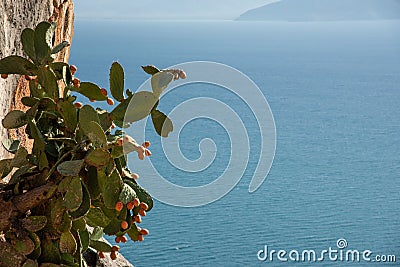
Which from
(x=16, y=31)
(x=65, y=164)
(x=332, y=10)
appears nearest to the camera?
(x=65, y=164)

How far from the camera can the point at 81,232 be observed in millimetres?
884

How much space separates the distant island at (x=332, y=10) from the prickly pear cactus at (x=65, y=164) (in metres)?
8.89

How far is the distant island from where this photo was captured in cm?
1028

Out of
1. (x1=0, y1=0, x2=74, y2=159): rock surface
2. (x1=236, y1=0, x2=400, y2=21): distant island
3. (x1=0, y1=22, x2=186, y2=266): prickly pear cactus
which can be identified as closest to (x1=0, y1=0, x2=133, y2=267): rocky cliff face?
(x1=0, y1=0, x2=74, y2=159): rock surface

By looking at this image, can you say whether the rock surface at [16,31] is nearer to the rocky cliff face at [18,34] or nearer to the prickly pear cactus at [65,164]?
the rocky cliff face at [18,34]

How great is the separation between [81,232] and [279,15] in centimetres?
1174

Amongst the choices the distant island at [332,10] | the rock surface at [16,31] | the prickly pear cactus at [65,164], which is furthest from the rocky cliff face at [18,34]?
the distant island at [332,10]

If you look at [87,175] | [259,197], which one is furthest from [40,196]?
[259,197]

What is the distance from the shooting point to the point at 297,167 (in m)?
4.18

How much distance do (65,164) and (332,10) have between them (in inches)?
434

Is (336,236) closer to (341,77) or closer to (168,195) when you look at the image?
(168,195)

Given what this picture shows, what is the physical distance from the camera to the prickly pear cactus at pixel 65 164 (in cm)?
76

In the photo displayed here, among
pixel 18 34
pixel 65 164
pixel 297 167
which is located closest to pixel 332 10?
pixel 297 167

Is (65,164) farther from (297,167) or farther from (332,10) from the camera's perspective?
(332,10)
